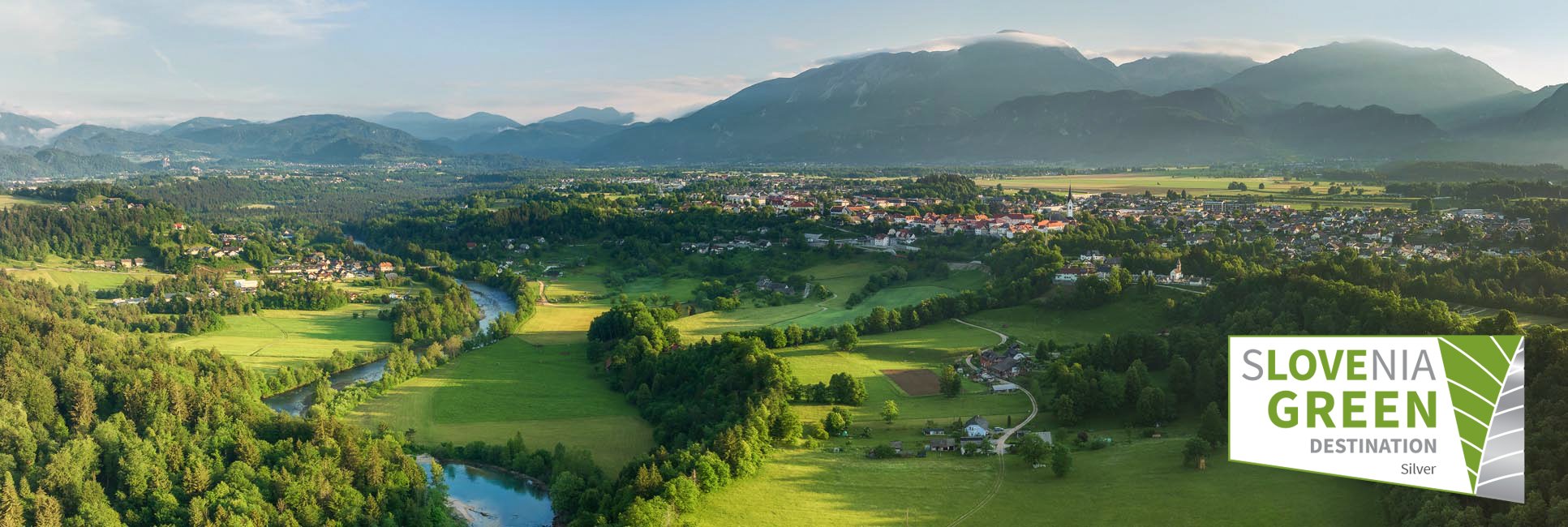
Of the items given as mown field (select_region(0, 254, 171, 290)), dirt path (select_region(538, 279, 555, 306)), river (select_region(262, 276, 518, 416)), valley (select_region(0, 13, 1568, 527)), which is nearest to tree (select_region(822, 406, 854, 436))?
valley (select_region(0, 13, 1568, 527))

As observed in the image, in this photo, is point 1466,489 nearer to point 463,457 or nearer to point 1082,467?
point 1082,467

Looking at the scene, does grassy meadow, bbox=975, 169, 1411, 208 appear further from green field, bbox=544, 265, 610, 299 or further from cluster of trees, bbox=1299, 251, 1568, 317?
green field, bbox=544, 265, 610, 299

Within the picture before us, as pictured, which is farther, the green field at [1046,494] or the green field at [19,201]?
the green field at [19,201]

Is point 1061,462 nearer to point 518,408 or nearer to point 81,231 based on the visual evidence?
point 518,408

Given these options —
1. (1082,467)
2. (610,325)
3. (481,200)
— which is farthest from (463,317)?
(481,200)

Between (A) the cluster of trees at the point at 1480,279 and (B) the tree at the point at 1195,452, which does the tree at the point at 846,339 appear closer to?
(B) the tree at the point at 1195,452

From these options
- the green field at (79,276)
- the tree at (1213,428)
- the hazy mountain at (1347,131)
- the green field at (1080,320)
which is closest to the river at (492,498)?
the tree at (1213,428)
